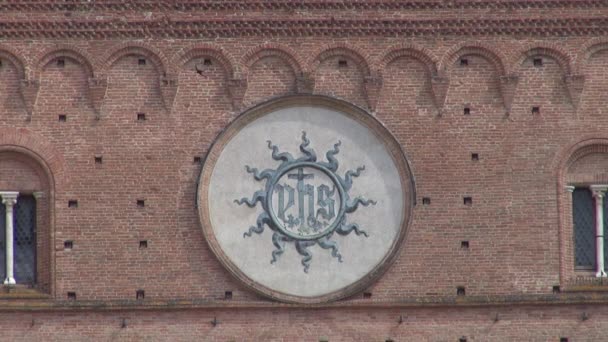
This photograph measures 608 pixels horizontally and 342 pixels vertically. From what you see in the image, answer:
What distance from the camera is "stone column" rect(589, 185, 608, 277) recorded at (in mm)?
48188

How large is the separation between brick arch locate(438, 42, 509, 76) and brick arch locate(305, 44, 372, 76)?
1.19 meters

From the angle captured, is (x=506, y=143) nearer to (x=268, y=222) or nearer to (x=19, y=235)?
(x=268, y=222)

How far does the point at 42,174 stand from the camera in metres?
48.0

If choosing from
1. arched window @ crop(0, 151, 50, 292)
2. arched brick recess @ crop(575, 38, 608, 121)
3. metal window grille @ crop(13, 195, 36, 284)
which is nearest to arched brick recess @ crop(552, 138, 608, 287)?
arched brick recess @ crop(575, 38, 608, 121)

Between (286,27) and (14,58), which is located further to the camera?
(286,27)

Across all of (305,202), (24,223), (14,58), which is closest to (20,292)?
(24,223)

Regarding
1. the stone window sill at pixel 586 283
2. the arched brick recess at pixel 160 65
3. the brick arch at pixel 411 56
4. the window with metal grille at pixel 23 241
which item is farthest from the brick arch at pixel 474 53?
the window with metal grille at pixel 23 241

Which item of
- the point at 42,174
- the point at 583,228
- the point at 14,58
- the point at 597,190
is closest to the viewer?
the point at 42,174

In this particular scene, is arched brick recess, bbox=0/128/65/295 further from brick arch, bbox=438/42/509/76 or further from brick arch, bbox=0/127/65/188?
brick arch, bbox=438/42/509/76

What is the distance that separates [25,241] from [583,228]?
8.90 m

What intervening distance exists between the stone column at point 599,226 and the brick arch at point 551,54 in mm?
1930

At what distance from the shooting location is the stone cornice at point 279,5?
158 feet

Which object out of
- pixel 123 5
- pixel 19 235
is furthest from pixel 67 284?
pixel 123 5

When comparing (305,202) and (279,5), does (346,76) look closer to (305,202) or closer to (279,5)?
(279,5)
